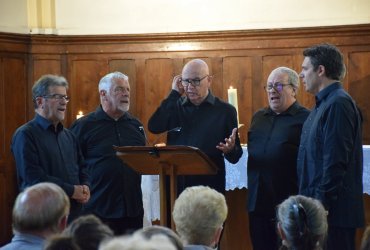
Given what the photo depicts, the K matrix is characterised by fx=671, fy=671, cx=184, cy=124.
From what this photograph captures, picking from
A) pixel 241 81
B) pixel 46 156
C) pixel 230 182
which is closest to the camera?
pixel 46 156

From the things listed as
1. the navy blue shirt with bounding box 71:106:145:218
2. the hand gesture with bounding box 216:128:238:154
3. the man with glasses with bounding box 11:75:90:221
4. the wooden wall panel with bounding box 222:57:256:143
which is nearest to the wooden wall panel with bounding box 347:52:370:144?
the wooden wall panel with bounding box 222:57:256:143

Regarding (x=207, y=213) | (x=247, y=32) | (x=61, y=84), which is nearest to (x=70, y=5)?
(x=247, y=32)

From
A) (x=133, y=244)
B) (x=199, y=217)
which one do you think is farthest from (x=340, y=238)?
(x=133, y=244)

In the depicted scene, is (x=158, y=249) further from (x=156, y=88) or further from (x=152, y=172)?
(x=156, y=88)

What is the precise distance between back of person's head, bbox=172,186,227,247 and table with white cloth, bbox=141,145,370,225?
97.8 inches

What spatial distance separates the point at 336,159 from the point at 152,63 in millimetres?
4554

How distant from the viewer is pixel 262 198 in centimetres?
443

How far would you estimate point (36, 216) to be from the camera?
2.62 meters

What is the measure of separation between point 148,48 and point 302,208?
17.4ft

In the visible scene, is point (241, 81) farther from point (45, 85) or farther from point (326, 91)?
point (326, 91)

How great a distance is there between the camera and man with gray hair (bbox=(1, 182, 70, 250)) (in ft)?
8.57

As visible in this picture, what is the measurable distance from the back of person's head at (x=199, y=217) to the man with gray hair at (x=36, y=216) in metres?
0.50

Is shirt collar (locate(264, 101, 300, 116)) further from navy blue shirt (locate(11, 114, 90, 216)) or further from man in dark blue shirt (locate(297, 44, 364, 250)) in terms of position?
navy blue shirt (locate(11, 114, 90, 216))

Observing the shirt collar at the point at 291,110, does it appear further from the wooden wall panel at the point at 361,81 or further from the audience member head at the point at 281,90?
the wooden wall panel at the point at 361,81
